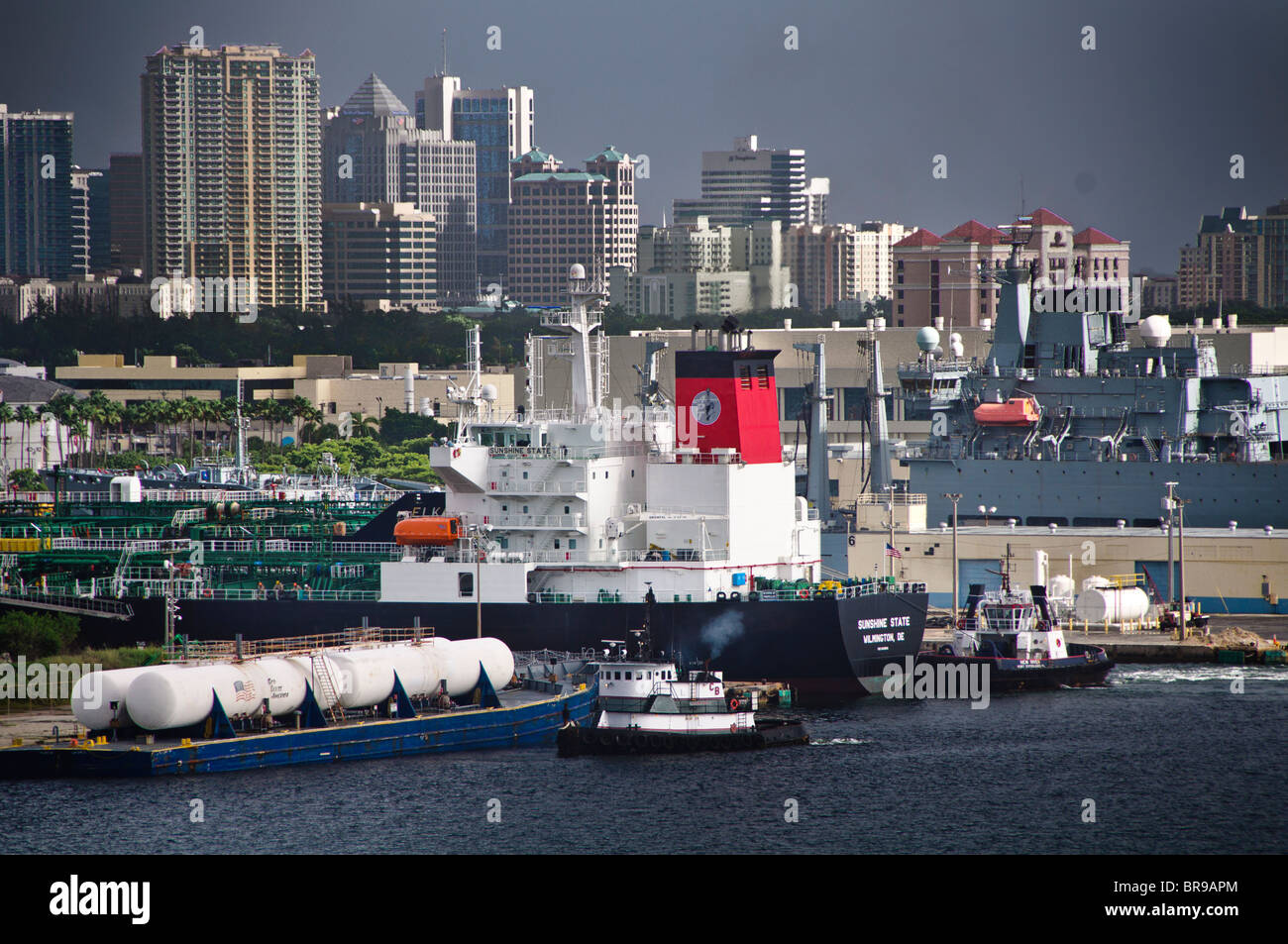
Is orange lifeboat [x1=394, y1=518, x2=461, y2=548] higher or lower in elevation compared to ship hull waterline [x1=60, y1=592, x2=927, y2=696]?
higher

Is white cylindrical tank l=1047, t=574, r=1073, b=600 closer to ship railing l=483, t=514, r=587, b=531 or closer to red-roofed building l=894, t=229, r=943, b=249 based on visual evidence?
ship railing l=483, t=514, r=587, b=531

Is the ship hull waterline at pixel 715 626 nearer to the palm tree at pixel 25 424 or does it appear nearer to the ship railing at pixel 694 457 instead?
the ship railing at pixel 694 457

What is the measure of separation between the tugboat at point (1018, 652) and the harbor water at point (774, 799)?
5563 mm

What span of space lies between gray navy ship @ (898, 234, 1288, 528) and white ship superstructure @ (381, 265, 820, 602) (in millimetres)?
21699

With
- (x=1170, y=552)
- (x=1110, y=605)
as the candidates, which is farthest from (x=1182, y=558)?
(x=1110, y=605)

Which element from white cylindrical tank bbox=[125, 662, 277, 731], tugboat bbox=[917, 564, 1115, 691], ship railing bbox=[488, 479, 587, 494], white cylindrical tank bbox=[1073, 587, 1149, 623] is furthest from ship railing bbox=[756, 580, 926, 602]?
white cylindrical tank bbox=[125, 662, 277, 731]

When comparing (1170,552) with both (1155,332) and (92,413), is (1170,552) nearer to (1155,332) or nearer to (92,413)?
(1155,332)

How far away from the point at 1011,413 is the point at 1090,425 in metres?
3.31

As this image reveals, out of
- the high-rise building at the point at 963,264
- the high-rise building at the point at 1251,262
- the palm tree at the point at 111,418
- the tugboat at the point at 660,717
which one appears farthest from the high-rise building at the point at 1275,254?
the tugboat at the point at 660,717

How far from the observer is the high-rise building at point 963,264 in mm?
159500

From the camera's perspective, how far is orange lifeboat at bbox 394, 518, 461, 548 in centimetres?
6194

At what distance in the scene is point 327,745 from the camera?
169ft
